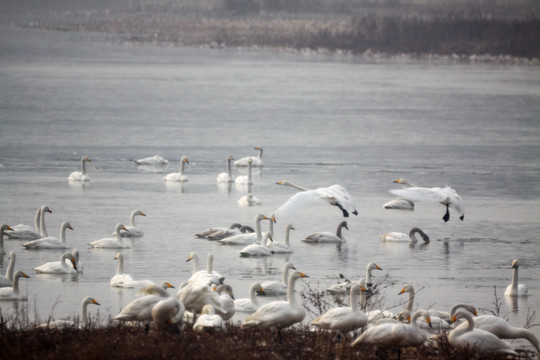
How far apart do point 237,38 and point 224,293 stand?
99.9 meters

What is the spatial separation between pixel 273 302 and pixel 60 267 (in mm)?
4606

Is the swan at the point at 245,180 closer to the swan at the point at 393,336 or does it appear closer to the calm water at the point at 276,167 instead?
the calm water at the point at 276,167

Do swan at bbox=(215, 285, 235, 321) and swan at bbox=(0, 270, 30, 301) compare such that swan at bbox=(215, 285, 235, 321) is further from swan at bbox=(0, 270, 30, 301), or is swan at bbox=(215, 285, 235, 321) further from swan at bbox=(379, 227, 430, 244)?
swan at bbox=(379, 227, 430, 244)

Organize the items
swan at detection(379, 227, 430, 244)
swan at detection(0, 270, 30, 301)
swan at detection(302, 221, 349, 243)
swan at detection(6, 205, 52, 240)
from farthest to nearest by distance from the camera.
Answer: swan at detection(379, 227, 430, 244) < swan at detection(302, 221, 349, 243) < swan at detection(6, 205, 52, 240) < swan at detection(0, 270, 30, 301)

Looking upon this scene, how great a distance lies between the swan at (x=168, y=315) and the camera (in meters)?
9.33

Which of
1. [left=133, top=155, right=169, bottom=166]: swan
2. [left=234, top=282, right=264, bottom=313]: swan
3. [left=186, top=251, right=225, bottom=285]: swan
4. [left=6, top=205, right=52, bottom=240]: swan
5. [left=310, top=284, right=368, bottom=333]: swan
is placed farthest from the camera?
[left=133, top=155, right=169, bottom=166]: swan

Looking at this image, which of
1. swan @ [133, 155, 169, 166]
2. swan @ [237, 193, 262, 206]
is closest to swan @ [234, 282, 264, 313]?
swan @ [237, 193, 262, 206]

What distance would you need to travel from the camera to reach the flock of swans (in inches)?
370

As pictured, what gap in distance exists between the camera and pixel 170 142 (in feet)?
105

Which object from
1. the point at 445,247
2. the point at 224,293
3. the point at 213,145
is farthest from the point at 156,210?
the point at 213,145

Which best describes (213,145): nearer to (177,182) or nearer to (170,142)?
(170,142)

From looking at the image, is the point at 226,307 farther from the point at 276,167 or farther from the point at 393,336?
the point at 276,167

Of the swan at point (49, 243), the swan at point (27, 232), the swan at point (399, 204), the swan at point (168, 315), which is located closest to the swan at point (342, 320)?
the swan at point (168, 315)

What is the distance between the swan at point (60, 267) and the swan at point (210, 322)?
437 cm
